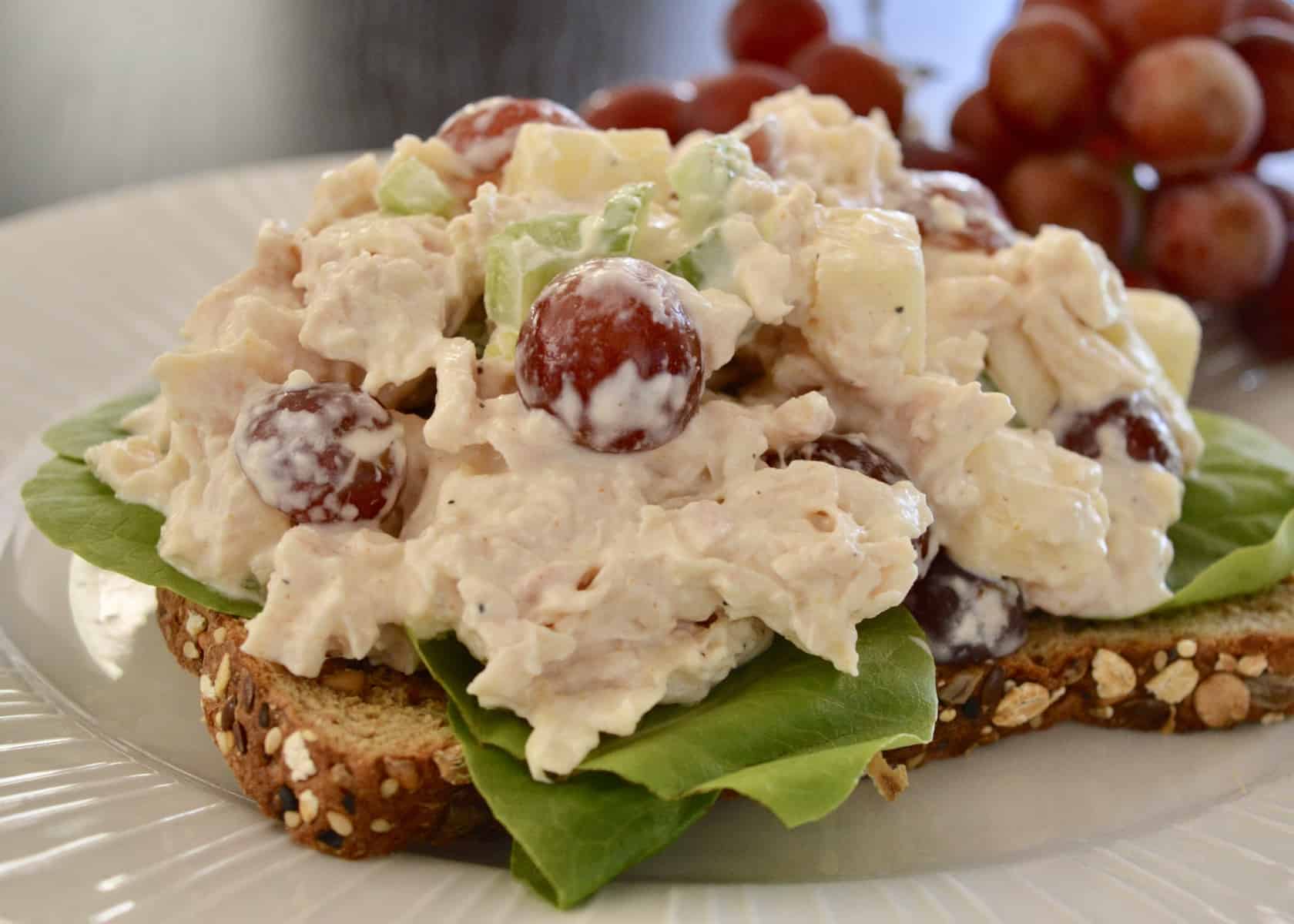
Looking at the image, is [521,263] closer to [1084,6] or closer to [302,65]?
[1084,6]

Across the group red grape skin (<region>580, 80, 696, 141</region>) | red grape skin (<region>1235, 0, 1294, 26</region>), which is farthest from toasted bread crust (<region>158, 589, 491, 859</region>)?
red grape skin (<region>1235, 0, 1294, 26</region>)

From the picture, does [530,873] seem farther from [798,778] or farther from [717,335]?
[717,335]

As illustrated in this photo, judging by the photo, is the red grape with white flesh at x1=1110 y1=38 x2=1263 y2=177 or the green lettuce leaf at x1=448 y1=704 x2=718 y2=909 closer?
the green lettuce leaf at x1=448 y1=704 x2=718 y2=909

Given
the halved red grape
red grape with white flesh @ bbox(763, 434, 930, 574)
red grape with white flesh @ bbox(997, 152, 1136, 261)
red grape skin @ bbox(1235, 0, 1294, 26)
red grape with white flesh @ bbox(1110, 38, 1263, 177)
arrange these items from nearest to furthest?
1. red grape with white flesh @ bbox(763, 434, 930, 574)
2. the halved red grape
3. red grape with white flesh @ bbox(1110, 38, 1263, 177)
4. red grape with white flesh @ bbox(997, 152, 1136, 261)
5. red grape skin @ bbox(1235, 0, 1294, 26)

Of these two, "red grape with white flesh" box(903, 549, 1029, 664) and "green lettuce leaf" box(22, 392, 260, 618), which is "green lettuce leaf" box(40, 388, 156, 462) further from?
"red grape with white flesh" box(903, 549, 1029, 664)

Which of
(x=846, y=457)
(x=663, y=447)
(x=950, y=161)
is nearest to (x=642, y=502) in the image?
(x=663, y=447)

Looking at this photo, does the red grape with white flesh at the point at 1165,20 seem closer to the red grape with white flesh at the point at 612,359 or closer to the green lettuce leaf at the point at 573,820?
the red grape with white flesh at the point at 612,359

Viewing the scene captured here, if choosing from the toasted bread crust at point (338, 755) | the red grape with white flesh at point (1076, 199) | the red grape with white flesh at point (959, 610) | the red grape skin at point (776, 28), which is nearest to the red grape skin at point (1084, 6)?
the red grape with white flesh at point (1076, 199)
